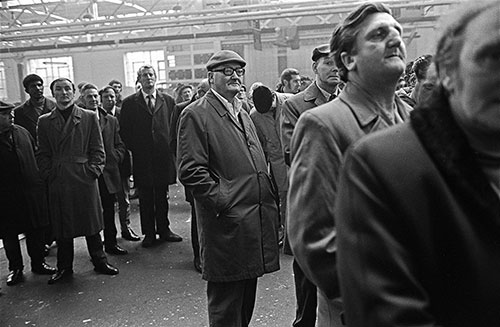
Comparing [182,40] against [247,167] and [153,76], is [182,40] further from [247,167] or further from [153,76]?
[247,167]

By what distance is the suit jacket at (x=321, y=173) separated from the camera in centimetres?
153

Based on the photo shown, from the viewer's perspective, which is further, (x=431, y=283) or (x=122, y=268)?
(x=122, y=268)

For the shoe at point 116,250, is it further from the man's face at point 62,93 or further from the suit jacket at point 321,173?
the suit jacket at point 321,173

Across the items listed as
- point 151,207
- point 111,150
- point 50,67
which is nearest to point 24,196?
point 111,150

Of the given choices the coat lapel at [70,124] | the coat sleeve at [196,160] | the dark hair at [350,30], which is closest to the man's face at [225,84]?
the coat sleeve at [196,160]

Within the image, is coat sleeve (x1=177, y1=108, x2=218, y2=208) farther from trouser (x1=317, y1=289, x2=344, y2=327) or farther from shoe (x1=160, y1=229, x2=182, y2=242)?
shoe (x1=160, y1=229, x2=182, y2=242)

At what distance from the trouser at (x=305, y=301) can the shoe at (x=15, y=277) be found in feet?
8.67

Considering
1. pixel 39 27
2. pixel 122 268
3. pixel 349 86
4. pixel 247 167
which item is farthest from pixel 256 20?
pixel 349 86

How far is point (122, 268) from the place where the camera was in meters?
4.72

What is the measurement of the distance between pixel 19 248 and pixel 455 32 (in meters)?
4.37

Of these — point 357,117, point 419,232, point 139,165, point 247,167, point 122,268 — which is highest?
point 357,117

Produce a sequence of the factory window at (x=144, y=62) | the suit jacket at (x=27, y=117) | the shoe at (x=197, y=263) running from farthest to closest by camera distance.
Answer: the factory window at (x=144, y=62) < the suit jacket at (x=27, y=117) < the shoe at (x=197, y=263)

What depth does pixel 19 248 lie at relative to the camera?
446 cm

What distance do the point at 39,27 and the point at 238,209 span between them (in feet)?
28.2
